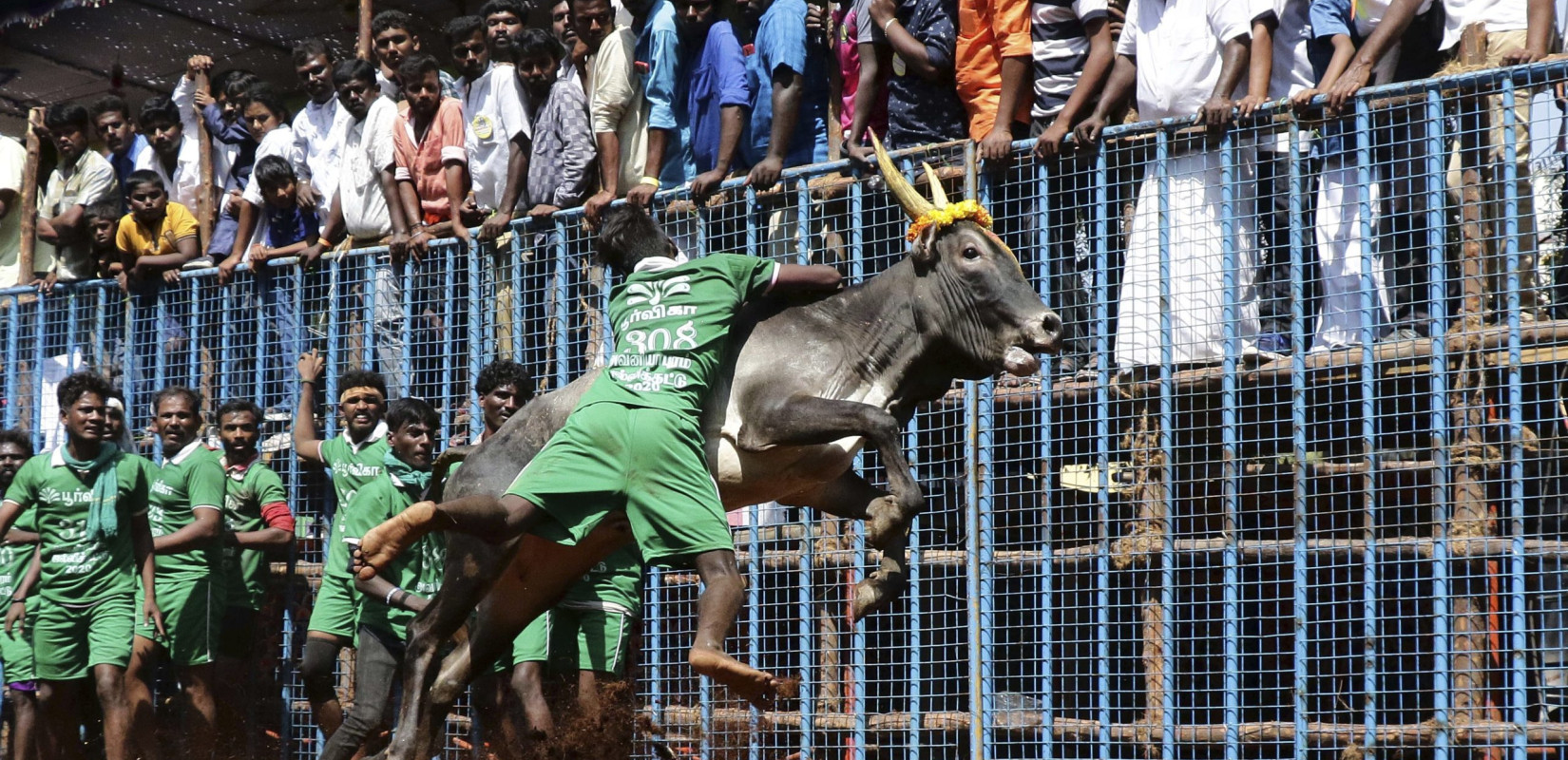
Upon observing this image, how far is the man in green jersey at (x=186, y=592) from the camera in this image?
34.7 feet

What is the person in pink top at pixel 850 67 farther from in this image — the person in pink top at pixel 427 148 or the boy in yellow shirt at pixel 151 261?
the boy in yellow shirt at pixel 151 261

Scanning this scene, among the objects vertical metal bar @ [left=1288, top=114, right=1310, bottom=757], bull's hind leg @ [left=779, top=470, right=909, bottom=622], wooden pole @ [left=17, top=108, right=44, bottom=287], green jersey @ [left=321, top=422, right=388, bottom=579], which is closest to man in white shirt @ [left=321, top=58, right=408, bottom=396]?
green jersey @ [left=321, top=422, right=388, bottom=579]

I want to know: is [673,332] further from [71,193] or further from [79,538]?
[71,193]

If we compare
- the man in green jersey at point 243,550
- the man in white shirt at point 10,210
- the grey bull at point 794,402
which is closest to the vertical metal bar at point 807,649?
the grey bull at point 794,402

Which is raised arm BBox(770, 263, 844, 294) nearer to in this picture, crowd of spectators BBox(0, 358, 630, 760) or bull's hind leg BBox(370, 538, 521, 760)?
bull's hind leg BBox(370, 538, 521, 760)

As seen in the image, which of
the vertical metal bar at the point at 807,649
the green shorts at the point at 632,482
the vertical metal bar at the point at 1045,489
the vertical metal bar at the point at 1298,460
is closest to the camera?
the green shorts at the point at 632,482

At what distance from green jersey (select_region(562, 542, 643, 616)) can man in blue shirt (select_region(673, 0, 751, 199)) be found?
88.2 inches

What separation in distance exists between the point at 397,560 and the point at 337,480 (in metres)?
0.97

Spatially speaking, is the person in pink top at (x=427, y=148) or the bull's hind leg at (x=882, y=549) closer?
the bull's hind leg at (x=882, y=549)

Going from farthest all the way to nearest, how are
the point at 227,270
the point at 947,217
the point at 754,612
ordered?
the point at 227,270 → the point at 754,612 → the point at 947,217

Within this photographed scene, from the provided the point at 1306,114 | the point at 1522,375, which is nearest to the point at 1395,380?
the point at 1522,375

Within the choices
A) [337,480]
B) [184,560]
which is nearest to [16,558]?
[184,560]

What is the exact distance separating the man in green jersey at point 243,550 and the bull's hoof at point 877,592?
517 cm

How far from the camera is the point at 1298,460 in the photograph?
7.60m
